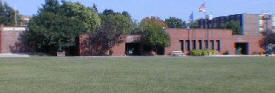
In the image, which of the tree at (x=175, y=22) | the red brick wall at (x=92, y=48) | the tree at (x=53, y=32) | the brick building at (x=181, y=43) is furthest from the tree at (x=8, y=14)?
the tree at (x=175, y=22)

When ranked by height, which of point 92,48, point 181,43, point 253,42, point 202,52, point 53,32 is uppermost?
point 53,32

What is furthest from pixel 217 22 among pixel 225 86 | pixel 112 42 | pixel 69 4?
pixel 225 86

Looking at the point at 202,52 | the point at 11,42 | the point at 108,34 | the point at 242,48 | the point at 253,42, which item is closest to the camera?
the point at 202,52

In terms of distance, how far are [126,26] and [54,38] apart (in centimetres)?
1214

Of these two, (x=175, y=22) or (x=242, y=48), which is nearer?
(x=242, y=48)

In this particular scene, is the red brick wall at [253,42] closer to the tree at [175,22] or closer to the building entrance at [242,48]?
the building entrance at [242,48]

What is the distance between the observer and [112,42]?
83.8 m

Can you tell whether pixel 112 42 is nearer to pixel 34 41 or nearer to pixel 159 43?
pixel 159 43

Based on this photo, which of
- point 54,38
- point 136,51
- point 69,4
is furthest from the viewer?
point 69,4

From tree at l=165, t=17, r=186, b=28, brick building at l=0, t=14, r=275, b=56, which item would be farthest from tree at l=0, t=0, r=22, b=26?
tree at l=165, t=17, r=186, b=28

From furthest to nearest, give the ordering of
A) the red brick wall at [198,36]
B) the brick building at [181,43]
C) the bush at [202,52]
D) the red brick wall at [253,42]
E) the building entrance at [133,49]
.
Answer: the red brick wall at [253,42] → the building entrance at [133,49] → the red brick wall at [198,36] → the brick building at [181,43] → the bush at [202,52]

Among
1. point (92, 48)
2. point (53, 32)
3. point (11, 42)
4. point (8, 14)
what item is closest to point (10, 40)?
point (11, 42)

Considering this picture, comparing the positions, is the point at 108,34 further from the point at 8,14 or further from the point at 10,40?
the point at 8,14

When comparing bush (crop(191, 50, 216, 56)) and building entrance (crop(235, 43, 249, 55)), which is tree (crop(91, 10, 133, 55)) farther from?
building entrance (crop(235, 43, 249, 55))
